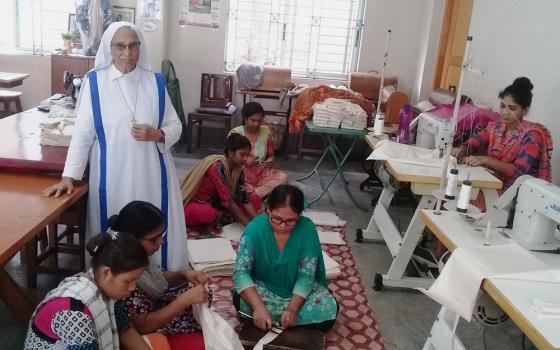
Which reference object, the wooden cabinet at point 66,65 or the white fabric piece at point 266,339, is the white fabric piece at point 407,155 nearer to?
the white fabric piece at point 266,339

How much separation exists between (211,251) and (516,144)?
75.8 inches

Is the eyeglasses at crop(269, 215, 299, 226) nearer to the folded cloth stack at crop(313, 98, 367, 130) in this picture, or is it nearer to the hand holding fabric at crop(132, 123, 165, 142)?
the hand holding fabric at crop(132, 123, 165, 142)

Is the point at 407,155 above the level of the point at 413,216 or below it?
above

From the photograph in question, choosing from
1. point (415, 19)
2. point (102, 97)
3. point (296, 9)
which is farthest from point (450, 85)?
point (102, 97)

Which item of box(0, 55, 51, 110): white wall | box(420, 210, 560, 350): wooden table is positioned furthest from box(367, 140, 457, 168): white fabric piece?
box(0, 55, 51, 110): white wall

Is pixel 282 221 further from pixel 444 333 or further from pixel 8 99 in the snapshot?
pixel 8 99

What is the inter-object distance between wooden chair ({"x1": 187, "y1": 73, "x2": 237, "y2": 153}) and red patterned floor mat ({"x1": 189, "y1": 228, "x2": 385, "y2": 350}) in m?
2.87

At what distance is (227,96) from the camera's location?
238 inches

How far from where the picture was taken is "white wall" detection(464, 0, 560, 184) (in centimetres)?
318

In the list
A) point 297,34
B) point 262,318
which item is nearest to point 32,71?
point 297,34

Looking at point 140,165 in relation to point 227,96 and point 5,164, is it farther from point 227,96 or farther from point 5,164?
point 227,96

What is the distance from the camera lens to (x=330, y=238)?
3.71 meters

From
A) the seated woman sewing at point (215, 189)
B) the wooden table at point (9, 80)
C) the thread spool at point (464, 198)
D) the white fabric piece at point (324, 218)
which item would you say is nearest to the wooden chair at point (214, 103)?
the wooden table at point (9, 80)

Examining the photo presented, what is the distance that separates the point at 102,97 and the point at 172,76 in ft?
12.9
